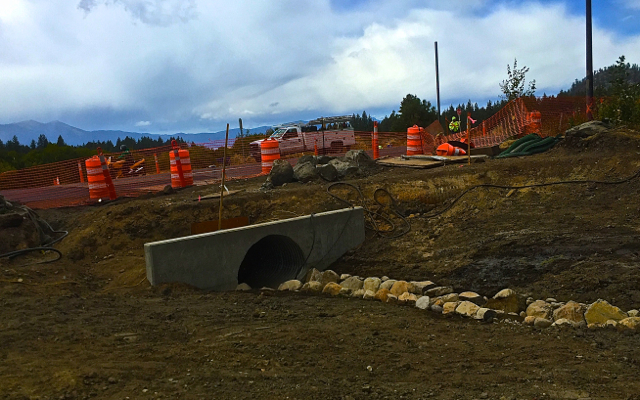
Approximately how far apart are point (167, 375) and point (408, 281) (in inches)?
200

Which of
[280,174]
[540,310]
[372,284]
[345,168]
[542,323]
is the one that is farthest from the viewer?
[345,168]

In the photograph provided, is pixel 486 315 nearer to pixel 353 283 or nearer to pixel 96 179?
pixel 353 283

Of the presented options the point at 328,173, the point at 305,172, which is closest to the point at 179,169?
the point at 305,172

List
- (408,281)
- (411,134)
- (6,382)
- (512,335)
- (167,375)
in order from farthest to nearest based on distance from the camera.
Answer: (411,134) < (408,281) < (512,335) < (167,375) < (6,382)

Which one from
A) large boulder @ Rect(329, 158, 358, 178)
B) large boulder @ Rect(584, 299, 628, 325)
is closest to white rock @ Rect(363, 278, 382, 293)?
large boulder @ Rect(584, 299, 628, 325)

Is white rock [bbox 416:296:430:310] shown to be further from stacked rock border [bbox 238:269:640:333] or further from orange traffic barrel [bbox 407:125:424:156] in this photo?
orange traffic barrel [bbox 407:125:424:156]

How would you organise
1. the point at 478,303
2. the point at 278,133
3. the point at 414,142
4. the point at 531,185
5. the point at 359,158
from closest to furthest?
the point at 478,303, the point at 531,185, the point at 359,158, the point at 414,142, the point at 278,133

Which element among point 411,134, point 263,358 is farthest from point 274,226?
point 411,134

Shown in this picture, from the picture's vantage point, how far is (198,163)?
79.6 feet

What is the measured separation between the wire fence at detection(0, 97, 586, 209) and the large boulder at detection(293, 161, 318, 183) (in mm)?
2152

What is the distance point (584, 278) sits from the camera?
712cm

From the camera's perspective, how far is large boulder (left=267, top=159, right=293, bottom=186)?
13.1 metres

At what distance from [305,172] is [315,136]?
12.5 m

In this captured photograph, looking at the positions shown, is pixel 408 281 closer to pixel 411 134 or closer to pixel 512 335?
pixel 512 335
